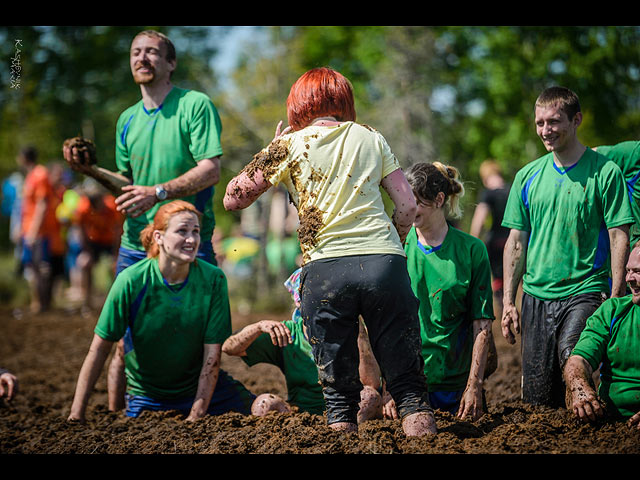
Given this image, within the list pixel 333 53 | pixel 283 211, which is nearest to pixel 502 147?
pixel 283 211

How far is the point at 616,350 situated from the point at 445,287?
102cm

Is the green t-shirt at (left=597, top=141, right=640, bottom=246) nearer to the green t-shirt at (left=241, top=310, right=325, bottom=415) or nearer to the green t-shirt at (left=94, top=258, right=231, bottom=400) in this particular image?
the green t-shirt at (left=241, top=310, right=325, bottom=415)

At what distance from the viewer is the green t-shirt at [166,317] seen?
4723mm

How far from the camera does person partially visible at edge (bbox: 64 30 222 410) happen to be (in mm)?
5070

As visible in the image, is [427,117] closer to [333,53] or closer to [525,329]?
[333,53]

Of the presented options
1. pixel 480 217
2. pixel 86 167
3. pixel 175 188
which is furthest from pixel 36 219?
pixel 175 188

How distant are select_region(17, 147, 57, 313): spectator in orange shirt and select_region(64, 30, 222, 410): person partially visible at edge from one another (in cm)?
701

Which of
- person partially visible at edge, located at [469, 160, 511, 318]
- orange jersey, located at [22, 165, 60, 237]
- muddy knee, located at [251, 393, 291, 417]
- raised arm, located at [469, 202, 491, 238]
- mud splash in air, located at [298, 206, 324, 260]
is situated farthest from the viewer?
orange jersey, located at [22, 165, 60, 237]

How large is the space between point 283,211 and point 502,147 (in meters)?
4.49

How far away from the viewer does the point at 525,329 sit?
4.82 meters

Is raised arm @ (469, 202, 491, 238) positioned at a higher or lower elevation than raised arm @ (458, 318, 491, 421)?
higher

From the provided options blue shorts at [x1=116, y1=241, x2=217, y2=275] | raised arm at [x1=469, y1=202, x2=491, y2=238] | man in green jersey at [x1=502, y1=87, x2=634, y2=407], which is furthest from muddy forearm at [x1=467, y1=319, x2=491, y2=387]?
raised arm at [x1=469, y1=202, x2=491, y2=238]

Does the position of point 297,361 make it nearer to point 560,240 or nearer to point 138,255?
point 138,255

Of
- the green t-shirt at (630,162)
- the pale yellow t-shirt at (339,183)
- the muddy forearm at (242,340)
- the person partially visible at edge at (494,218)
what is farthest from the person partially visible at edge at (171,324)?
the person partially visible at edge at (494,218)
